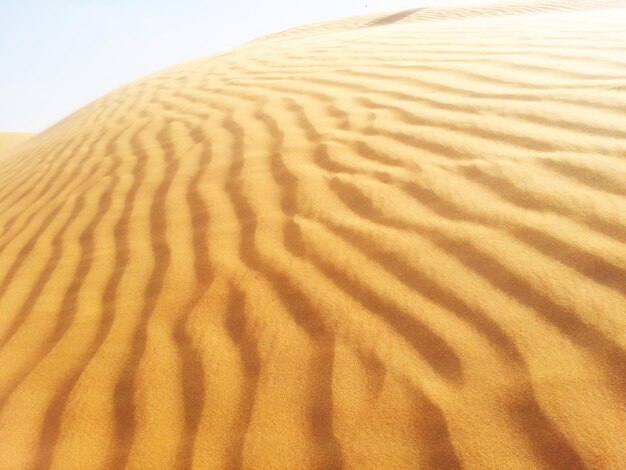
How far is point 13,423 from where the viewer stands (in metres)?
1.81

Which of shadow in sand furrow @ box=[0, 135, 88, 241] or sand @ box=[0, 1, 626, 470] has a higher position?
sand @ box=[0, 1, 626, 470]

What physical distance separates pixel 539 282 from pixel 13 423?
167cm

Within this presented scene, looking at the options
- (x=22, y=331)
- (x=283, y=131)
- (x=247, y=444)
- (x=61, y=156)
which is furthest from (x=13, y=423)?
(x=61, y=156)

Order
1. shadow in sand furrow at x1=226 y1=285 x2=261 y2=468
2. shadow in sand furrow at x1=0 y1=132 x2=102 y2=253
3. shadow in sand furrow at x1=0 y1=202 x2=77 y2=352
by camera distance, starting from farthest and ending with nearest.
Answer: shadow in sand furrow at x1=0 y1=132 x2=102 y2=253
shadow in sand furrow at x1=0 y1=202 x2=77 y2=352
shadow in sand furrow at x1=226 y1=285 x2=261 y2=468

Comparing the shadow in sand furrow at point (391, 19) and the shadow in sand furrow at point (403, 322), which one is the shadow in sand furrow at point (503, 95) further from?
the shadow in sand furrow at point (391, 19)

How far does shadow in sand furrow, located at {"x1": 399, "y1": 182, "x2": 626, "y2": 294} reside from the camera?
1.68 meters

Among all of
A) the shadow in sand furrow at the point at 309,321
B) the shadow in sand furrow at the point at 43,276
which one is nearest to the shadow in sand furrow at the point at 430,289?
the shadow in sand furrow at the point at 309,321

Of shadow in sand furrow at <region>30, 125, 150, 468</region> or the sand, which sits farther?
shadow in sand furrow at <region>30, 125, 150, 468</region>

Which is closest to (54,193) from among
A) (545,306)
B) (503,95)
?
(503,95)

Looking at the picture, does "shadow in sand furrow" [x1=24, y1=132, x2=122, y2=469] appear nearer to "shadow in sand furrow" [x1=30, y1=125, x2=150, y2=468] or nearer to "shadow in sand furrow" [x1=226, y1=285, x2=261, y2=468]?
"shadow in sand furrow" [x1=30, y1=125, x2=150, y2=468]

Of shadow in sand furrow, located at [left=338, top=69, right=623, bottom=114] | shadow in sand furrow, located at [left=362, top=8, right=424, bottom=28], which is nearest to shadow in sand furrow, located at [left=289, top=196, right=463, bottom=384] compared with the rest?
shadow in sand furrow, located at [left=338, top=69, right=623, bottom=114]

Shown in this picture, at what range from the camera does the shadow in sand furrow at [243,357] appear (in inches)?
60.2

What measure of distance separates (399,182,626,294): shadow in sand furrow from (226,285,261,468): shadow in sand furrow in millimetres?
A: 856

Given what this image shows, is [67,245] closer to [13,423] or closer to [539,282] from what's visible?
[13,423]
